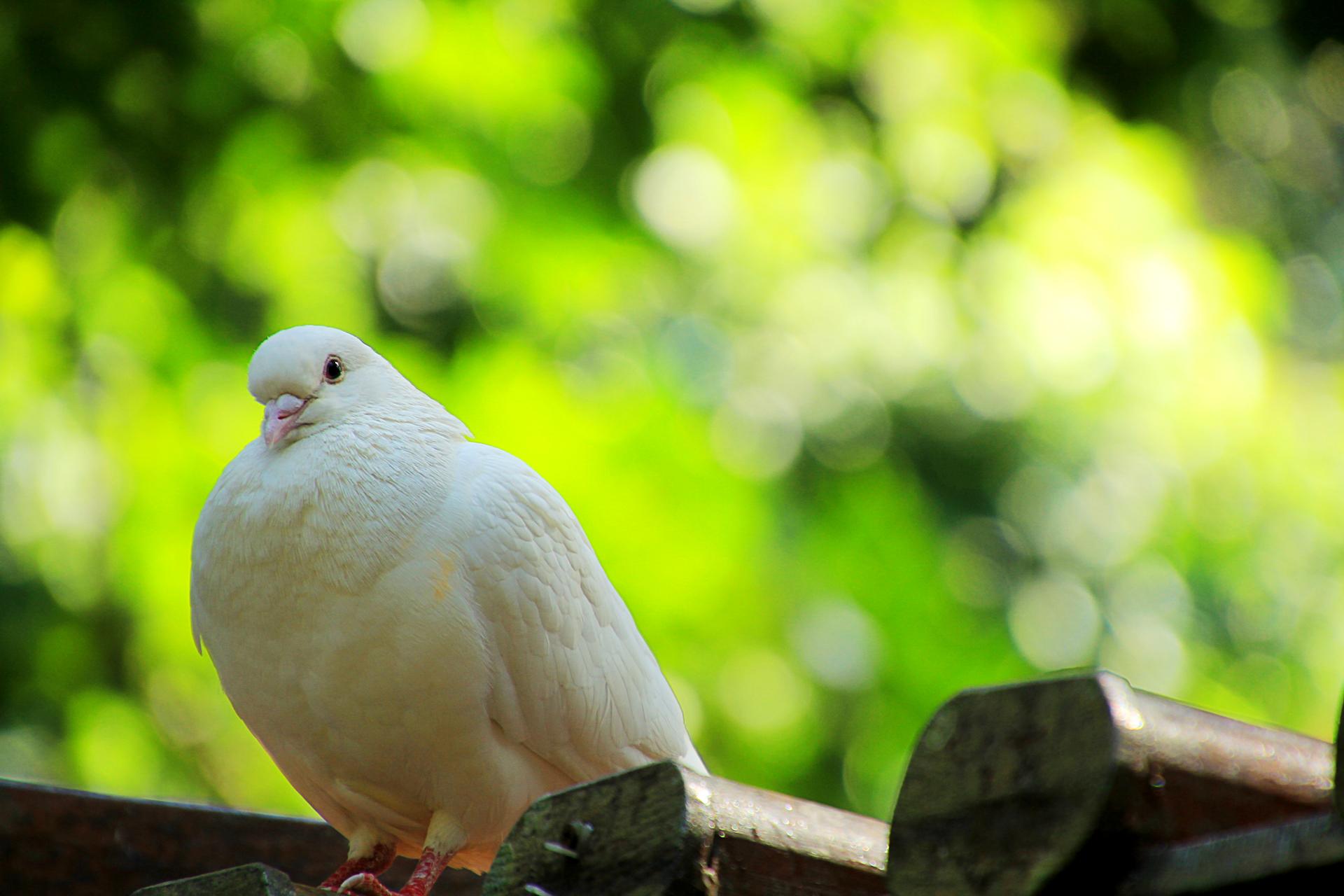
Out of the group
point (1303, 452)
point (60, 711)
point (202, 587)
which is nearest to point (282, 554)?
point (202, 587)

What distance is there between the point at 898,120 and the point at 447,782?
160 inches

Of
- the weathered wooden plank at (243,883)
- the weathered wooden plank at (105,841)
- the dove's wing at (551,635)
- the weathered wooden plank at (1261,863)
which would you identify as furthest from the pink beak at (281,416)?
the weathered wooden plank at (1261,863)

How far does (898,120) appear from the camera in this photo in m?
5.63

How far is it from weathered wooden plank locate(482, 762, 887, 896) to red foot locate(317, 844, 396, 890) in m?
1.05

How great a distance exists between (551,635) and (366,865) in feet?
1.81

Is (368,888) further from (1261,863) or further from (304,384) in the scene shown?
(1261,863)

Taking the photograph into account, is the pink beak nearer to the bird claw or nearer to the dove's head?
the dove's head

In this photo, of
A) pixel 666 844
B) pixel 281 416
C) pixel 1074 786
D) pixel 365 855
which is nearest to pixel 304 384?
pixel 281 416

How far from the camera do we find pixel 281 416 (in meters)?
2.51

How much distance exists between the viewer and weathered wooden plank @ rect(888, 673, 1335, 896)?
107 centimetres

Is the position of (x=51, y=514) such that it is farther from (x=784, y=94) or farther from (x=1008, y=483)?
(x=1008, y=483)

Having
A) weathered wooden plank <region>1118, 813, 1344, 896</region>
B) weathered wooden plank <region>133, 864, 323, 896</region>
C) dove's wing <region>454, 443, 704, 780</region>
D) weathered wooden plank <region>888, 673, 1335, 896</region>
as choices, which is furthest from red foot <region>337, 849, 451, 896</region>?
weathered wooden plank <region>1118, 813, 1344, 896</region>

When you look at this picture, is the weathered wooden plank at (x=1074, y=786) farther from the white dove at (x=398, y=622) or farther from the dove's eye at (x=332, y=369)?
the dove's eye at (x=332, y=369)

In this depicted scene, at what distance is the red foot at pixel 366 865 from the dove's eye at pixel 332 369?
89 cm
